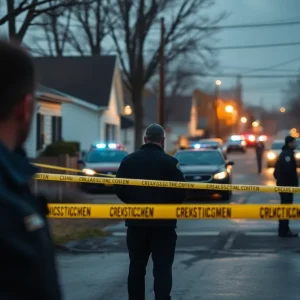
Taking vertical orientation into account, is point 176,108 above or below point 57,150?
above

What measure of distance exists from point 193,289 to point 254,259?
8.34 feet

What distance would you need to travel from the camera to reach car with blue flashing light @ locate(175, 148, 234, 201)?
22.8 m

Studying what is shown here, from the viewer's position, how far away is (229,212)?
678 cm

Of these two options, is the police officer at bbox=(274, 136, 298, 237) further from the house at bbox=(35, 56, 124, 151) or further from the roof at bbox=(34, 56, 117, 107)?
the roof at bbox=(34, 56, 117, 107)

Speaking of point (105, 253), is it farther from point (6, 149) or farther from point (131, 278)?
point (6, 149)

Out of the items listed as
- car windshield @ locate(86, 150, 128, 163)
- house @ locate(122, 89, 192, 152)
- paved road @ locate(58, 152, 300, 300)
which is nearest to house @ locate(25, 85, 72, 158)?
car windshield @ locate(86, 150, 128, 163)

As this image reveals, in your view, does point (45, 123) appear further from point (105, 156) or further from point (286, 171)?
point (286, 171)

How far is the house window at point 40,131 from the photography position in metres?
31.4

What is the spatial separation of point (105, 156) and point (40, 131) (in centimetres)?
531

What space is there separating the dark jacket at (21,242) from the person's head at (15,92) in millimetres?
79

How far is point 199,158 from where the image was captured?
79.8 feet

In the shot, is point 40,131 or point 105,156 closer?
point 105,156

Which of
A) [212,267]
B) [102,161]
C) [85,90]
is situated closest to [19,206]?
[212,267]

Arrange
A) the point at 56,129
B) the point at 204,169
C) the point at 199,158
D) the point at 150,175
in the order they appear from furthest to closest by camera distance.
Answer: the point at 56,129
the point at 199,158
the point at 204,169
the point at 150,175
